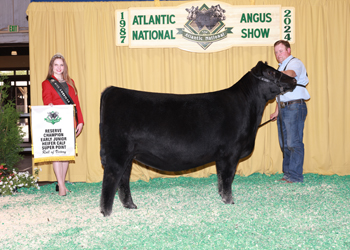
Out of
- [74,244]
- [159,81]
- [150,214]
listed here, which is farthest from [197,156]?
[159,81]

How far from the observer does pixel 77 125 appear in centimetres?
433

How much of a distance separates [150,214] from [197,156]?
77cm

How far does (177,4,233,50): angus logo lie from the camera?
515 cm

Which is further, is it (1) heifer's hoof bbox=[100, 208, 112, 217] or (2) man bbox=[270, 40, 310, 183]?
(2) man bbox=[270, 40, 310, 183]

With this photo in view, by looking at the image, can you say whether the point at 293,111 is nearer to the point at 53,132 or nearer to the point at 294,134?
the point at 294,134

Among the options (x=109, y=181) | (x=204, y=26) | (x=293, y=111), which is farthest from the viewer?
(x=204, y=26)

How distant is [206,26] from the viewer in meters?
5.16

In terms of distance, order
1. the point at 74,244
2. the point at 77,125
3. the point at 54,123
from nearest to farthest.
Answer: the point at 74,244 < the point at 54,123 < the point at 77,125

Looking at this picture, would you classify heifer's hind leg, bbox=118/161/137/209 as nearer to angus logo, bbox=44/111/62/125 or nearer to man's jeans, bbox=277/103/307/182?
angus logo, bbox=44/111/62/125

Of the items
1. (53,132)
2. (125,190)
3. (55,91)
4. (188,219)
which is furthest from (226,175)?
(55,91)

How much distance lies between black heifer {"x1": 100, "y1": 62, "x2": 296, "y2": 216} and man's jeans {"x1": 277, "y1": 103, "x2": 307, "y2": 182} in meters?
1.09

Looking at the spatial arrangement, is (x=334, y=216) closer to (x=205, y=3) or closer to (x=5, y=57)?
(x=205, y=3)

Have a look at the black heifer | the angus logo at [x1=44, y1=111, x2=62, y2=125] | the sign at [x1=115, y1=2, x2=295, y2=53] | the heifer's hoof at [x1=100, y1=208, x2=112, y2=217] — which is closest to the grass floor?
the heifer's hoof at [x1=100, y1=208, x2=112, y2=217]

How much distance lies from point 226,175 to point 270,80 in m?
1.24
